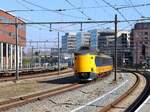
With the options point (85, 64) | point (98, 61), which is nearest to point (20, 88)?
point (85, 64)

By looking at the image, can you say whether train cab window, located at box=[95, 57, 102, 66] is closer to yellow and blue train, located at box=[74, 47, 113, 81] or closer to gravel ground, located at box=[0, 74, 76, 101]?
yellow and blue train, located at box=[74, 47, 113, 81]

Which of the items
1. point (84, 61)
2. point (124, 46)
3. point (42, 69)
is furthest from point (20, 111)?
point (124, 46)

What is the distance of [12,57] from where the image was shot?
85938mm

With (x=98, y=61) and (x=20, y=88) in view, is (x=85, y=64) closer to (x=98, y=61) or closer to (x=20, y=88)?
(x=98, y=61)

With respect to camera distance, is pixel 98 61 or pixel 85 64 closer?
pixel 85 64

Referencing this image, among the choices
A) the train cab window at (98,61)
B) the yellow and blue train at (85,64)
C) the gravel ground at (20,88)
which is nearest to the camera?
the gravel ground at (20,88)

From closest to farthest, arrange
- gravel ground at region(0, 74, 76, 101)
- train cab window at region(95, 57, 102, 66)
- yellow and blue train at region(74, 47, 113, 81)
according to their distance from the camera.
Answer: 1. gravel ground at region(0, 74, 76, 101)
2. yellow and blue train at region(74, 47, 113, 81)
3. train cab window at region(95, 57, 102, 66)

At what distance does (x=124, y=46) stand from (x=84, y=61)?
4621 inches

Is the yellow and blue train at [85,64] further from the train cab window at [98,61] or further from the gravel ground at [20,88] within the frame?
the gravel ground at [20,88]

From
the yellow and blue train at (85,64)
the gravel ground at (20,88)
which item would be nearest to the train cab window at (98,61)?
the yellow and blue train at (85,64)

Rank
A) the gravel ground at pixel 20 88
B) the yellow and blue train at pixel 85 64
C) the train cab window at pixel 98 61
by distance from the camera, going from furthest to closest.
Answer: the train cab window at pixel 98 61 → the yellow and blue train at pixel 85 64 → the gravel ground at pixel 20 88

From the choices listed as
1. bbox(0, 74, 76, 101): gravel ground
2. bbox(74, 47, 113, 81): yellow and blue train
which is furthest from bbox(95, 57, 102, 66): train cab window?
bbox(0, 74, 76, 101): gravel ground

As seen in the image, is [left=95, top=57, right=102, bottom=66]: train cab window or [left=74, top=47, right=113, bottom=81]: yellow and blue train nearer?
[left=74, top=47, right=113, bottom=81]: yellow and blue train

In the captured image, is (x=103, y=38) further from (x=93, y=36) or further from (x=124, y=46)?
(x=124, y=46)
